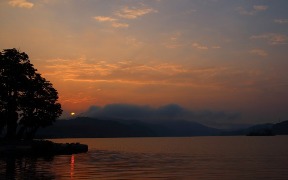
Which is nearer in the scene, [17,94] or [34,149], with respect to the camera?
[34,149]

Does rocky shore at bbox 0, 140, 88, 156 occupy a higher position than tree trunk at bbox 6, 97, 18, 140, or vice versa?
tree trunk at bbox 6, 97, 18, 140

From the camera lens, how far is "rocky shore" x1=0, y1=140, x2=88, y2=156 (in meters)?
87.4

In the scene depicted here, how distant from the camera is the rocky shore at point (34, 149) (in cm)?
8745

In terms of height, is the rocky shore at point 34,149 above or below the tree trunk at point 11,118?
below

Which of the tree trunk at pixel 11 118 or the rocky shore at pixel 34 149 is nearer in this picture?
the rocky shore at pixel 34 149

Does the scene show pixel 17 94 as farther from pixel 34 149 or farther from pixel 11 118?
pixel 34 149

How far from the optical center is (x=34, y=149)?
92438mm

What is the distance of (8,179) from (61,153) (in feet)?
190

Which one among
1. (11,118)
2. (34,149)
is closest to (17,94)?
(11,118)

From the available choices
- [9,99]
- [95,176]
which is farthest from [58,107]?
[95,176]

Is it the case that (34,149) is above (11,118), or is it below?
below

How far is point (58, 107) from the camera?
11688cm

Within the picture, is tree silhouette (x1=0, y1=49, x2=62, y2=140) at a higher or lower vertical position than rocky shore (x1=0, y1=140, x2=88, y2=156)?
higher

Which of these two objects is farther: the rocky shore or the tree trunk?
the tree trunk
